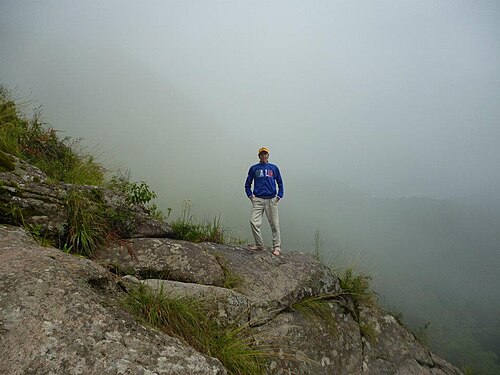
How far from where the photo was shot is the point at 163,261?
4840 mm

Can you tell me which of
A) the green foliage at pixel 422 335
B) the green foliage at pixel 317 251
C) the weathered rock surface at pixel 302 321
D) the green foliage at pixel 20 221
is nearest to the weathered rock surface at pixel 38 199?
the green foliage at pixel 20 221

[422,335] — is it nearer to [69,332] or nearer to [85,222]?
[85,222]

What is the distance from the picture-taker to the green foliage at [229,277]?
4961 millimetres

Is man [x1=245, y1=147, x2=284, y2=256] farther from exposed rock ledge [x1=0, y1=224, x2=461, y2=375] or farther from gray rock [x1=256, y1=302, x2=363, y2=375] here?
gray rock [x1=256, y1=302, x2=363, y2=375]

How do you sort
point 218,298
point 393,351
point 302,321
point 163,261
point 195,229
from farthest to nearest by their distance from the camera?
point 195,229, point 393,351, point 302,321, point 163,261, point 218,298

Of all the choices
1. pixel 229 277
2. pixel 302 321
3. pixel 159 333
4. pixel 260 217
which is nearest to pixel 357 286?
pixel 302 321

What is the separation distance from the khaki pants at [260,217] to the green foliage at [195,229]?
864 mm

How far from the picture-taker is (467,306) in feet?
463

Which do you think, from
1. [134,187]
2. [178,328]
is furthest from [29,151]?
[178,328]

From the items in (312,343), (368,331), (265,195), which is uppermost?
(265,195)

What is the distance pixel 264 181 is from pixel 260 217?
925 mm

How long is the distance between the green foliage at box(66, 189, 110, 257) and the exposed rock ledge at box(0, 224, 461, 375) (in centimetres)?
30

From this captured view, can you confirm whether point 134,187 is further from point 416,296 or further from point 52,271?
point 416,296

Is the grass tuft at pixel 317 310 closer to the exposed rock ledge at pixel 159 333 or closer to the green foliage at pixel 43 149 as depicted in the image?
the exposed rock ledge at pixel 159 333
